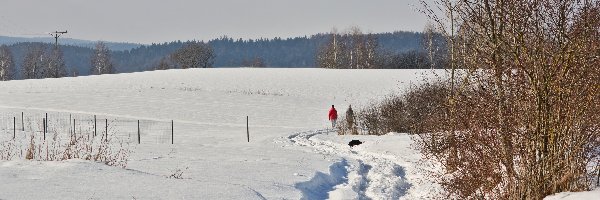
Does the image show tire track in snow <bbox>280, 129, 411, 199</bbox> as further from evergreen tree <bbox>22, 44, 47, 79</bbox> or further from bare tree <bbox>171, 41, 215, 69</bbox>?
evergreen tree <bbox>22, 44, 47, 79</bbox>

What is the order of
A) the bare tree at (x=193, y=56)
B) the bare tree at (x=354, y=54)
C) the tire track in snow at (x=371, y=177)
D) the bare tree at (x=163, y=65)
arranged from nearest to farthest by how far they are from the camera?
the tire track in snow at (x=371, y=177) → the bare tree at (x=354, y=54) → the bare tree at (x=193, y=56) → the bare tree at (x=163, y=65)

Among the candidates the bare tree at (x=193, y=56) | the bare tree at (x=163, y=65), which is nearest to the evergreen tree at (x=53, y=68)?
the bare tree at (x=163, y=65)

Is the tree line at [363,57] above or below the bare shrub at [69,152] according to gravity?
above

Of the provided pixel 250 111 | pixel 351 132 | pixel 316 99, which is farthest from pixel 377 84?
pixel 351 132

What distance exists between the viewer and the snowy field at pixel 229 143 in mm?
9969

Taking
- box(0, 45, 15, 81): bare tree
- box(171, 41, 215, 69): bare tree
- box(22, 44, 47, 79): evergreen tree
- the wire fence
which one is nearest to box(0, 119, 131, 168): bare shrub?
the wire fence

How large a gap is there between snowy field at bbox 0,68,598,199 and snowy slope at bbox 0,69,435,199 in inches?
1.6

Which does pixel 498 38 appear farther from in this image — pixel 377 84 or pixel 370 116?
pixel 377 84

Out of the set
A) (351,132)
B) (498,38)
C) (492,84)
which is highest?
(498,38)

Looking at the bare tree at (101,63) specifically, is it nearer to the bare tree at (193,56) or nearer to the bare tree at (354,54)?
the bare tree at (193,56)

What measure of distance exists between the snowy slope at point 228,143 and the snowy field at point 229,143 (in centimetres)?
4

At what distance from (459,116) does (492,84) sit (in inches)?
57.4

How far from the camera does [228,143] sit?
88.9 feet

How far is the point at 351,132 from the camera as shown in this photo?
31062 mm
